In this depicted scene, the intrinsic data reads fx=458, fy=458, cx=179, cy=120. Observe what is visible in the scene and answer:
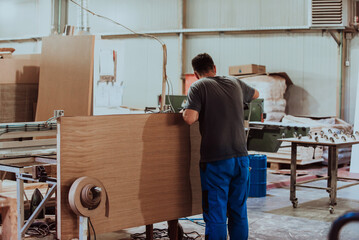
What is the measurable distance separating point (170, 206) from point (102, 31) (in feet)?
32.9

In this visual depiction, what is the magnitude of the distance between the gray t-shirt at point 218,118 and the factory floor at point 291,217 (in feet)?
4.70

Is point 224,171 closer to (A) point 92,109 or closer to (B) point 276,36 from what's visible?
(A) point 92,109

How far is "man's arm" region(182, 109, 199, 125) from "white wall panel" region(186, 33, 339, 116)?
7.88m

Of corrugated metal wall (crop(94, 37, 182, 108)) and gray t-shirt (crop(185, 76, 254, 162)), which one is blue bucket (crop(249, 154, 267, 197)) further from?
corrugated metal wall (crop(94, 37, 182, 108))

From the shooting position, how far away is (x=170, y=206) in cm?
321

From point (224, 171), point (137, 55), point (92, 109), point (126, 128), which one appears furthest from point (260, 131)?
point (137, 55)

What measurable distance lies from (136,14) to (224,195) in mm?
9784

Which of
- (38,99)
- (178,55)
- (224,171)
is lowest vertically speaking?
(224,171)

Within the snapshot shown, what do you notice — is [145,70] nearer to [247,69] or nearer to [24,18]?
[247,69]

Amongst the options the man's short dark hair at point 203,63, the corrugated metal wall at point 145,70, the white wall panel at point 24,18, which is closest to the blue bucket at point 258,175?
the man's short dark hair at point 203,63

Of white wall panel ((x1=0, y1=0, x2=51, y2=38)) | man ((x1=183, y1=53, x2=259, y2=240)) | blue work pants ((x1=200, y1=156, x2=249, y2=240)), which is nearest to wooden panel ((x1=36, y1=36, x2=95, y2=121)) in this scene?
man ((x1=183, y1=53, x2=259, y2=240))

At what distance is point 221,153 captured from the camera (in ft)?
10.7

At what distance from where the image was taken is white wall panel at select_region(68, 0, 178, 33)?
11.9 metres

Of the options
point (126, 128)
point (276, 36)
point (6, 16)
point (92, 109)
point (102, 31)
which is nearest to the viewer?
point (126, 128)
